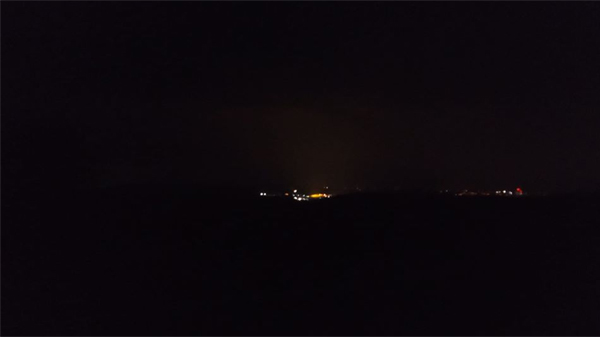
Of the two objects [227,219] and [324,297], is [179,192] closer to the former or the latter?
[227,219]

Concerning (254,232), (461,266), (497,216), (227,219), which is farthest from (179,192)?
(497,216)

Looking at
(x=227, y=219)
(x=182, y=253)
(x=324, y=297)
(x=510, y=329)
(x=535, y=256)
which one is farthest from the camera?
(x=227, y=219)

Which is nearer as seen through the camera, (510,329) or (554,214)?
(510,329)

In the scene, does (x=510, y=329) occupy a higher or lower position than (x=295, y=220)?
lower

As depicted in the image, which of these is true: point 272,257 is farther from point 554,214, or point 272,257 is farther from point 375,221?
point 554,214

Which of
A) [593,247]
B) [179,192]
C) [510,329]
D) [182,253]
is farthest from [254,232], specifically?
[593,247]

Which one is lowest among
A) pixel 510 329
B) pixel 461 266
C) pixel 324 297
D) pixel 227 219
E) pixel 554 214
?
pixel 510 329

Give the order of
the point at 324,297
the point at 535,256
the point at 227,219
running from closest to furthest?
1. the point at 324,297
2. the point at 535,256
3. the point at 227,219
